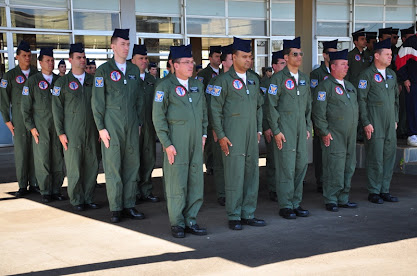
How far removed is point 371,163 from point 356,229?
166 cm

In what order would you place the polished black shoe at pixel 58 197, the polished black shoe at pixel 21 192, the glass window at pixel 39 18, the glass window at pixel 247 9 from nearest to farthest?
the polished black shoe at pixel 58 197, the polished black shoe at pixel 21 192, the glass window at pixel 39 18, the glass window at pixel 247 9

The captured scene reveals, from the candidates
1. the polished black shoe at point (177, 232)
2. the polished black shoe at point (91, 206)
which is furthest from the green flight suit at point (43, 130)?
the polished black shoe at point (177, 232)

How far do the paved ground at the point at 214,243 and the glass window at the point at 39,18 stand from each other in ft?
21.3

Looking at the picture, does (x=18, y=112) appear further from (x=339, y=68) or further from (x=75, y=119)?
(x=339, y=68)

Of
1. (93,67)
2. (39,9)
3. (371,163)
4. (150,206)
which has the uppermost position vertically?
(39,9)

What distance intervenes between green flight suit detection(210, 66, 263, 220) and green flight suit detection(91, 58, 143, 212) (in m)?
0.98

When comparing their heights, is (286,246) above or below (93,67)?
below

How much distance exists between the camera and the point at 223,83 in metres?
5.98

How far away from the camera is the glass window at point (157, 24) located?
46.7 ft

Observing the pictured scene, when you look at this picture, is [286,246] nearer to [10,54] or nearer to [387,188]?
[387,188]

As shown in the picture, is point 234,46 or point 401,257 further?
point 234,46

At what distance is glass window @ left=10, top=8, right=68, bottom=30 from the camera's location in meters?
12.7

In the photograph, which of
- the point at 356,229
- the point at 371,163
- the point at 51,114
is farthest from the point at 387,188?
the point at 51,114

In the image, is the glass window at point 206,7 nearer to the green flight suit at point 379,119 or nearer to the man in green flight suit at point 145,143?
the man in green flight suit at point 145,143
